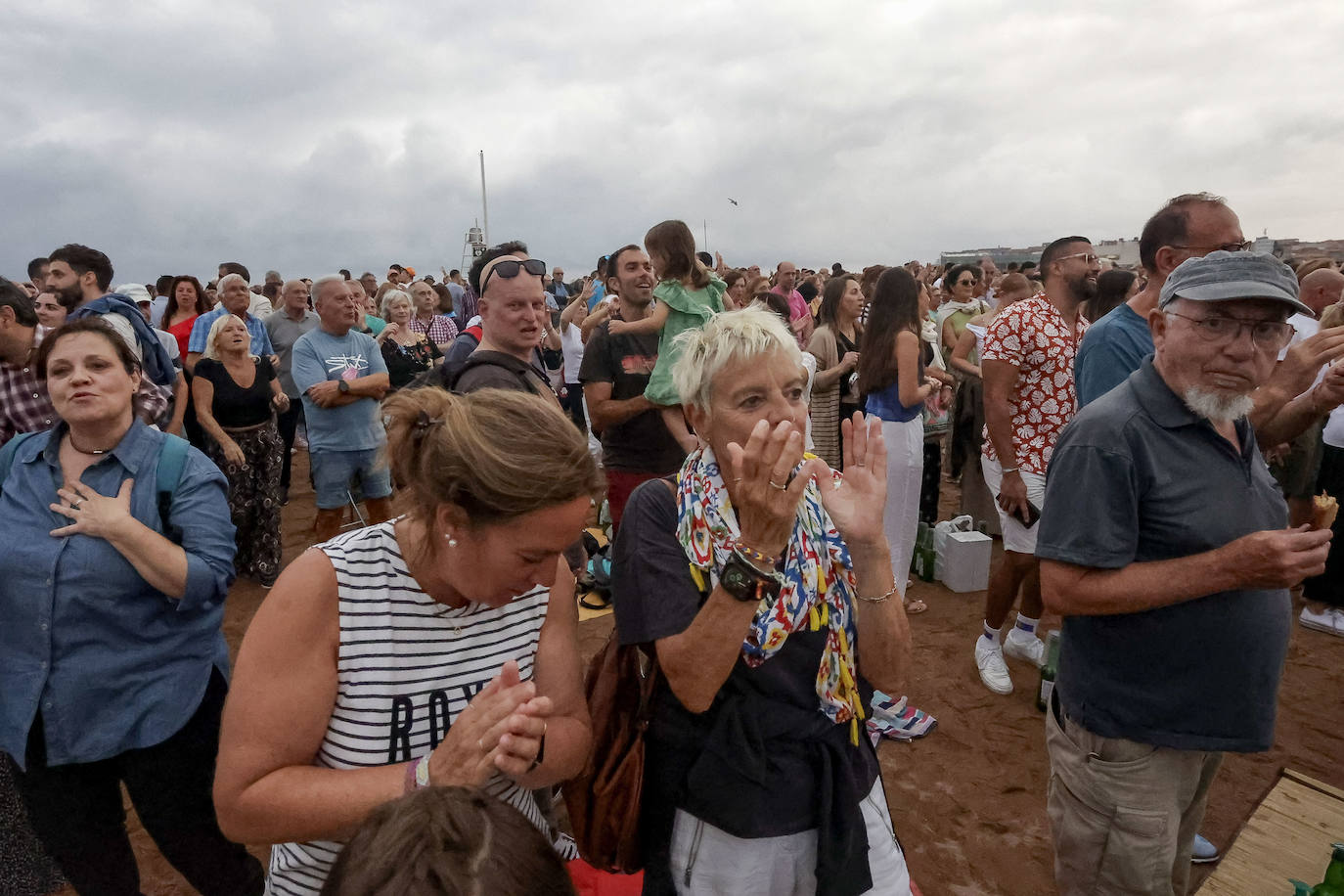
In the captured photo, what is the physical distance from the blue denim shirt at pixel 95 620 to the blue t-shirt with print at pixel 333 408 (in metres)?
3.01

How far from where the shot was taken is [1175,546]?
1887mm

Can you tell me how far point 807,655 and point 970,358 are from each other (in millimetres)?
5702

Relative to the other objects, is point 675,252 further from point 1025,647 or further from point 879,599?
point 1025,647

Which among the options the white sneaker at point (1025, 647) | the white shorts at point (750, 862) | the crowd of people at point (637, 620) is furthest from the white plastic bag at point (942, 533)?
the white shorts at point (750, 862)

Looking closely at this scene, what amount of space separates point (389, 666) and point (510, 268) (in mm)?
1972

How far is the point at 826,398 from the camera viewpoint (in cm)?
589

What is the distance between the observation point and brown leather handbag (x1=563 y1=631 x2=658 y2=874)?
5.29ft

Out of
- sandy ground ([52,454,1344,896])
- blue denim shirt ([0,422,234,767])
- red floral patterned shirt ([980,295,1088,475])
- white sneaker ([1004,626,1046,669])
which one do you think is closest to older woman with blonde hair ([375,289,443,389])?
sandy ground ([52,454,1344,896])

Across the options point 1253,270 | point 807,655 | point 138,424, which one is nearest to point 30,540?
point 138,424

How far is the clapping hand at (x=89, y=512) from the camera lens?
1.96 m

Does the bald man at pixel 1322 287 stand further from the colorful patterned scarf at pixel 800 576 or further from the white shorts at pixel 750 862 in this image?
the white shorts at pixel 750 862

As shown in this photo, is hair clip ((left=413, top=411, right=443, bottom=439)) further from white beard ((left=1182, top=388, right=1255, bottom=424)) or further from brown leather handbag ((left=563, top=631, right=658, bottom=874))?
white beard ((left=1182, top=388, right=1255, bottom=424))

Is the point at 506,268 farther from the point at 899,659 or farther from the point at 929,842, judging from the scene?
the point at 929,842

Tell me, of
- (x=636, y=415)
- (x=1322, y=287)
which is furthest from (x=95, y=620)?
(x=1322, y=287)
